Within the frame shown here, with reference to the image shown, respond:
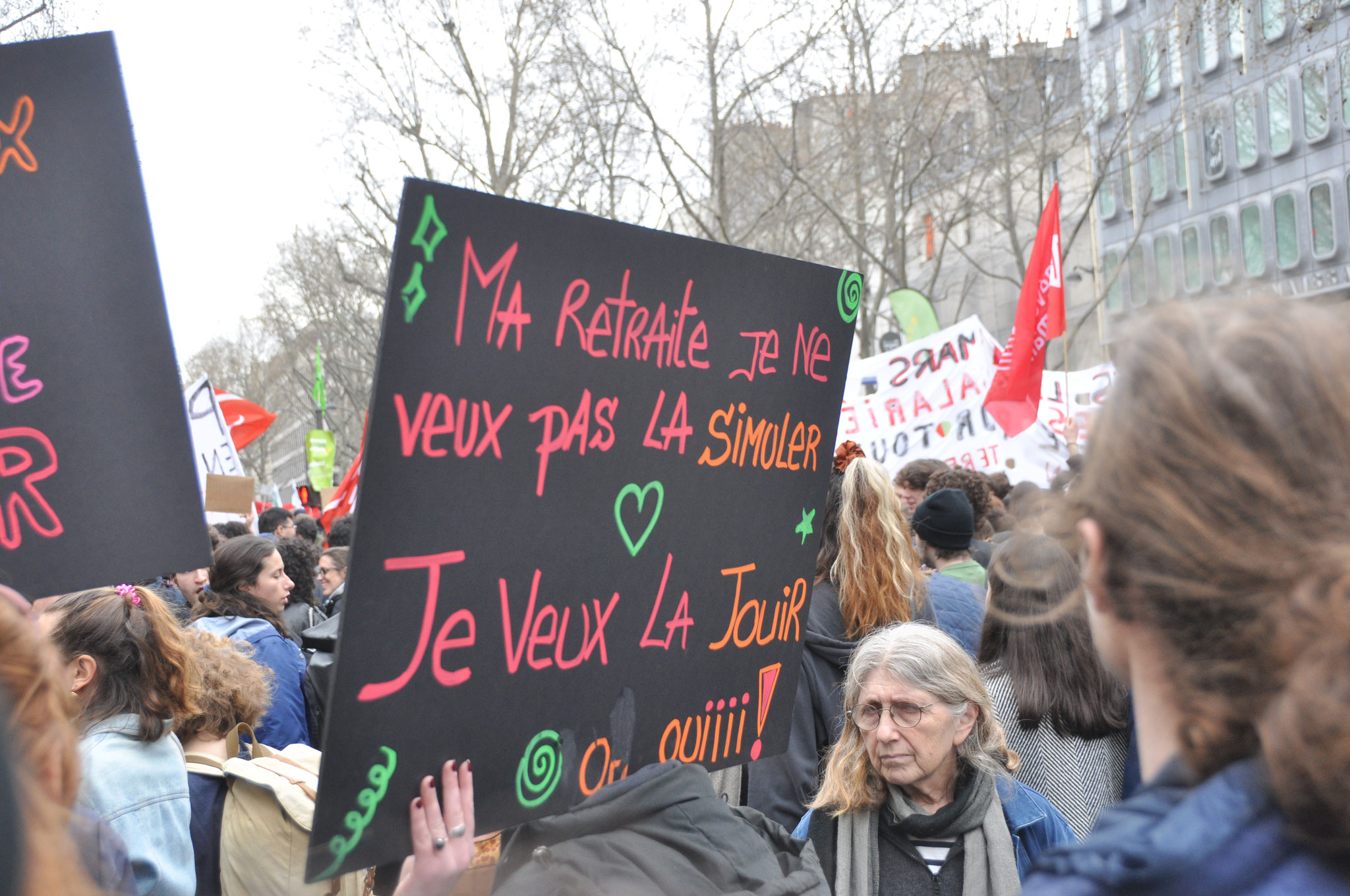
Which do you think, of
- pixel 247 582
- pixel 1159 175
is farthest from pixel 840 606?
pixel 1159 175

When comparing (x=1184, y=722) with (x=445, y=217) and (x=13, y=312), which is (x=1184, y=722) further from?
(x=13, y=312)

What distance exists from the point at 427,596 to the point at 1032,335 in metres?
7.68

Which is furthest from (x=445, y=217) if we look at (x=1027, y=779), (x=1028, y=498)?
(x=1027, y=779)

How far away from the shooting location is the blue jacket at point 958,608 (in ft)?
13.7

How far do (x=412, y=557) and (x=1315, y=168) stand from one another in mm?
30643

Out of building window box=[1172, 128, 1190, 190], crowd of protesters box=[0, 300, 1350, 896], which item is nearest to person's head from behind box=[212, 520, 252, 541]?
crowd of protesters box=[0, 300, 1350, 896]

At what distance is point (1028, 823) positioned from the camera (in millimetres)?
2674

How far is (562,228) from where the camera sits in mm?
2113

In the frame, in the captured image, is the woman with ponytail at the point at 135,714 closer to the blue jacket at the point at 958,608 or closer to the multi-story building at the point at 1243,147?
the blue jacket at the point at 958,608

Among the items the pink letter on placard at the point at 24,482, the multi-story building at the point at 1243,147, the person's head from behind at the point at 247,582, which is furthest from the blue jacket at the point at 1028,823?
the multi-story building at the point at 1243,147

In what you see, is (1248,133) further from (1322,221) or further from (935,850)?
(935,850)

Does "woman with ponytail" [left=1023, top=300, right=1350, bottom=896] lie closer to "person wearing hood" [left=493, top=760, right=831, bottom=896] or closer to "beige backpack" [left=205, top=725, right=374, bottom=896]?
"person wearing hood" [left=493, top=760, right=831, bottom=896]

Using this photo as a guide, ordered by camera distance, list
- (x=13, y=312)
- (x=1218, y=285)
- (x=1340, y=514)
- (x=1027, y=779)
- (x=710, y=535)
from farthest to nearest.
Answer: (x=1027, y=779), (x=710, y=535), (x=13, y=312), (x=1218, y=285), (x=1340, y=514)

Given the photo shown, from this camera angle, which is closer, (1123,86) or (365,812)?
(365,812)
